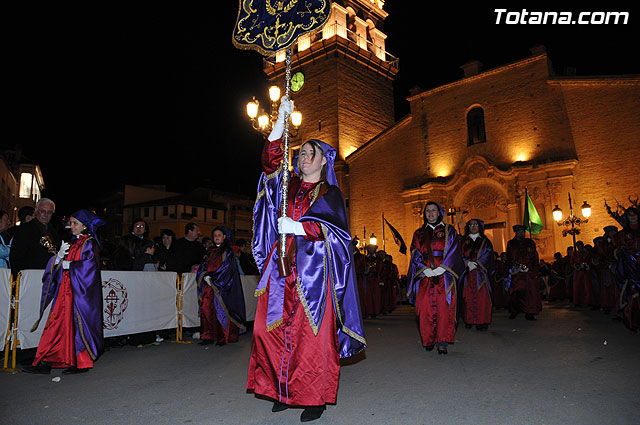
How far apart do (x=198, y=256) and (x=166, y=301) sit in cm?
137

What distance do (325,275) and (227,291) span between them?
15.2 feet

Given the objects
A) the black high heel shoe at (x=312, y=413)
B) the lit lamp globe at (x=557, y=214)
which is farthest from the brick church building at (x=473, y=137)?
the black high heel shoe at (x=312, y=413)

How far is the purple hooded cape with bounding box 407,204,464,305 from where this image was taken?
6.69 meters

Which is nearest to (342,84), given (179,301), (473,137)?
(473,137)

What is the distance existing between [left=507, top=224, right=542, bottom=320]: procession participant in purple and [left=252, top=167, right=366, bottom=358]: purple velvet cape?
8522 millimetres

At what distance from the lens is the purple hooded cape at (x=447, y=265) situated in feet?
22.0

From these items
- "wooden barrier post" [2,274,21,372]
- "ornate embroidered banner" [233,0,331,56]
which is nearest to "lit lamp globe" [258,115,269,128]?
"ornate embroidered banner" [233,0,331,56]

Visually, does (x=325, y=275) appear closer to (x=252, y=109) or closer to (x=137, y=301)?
(x=137, y=301)

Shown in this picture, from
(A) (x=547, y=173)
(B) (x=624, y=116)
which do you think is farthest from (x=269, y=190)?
(B) (x=624, y=116)

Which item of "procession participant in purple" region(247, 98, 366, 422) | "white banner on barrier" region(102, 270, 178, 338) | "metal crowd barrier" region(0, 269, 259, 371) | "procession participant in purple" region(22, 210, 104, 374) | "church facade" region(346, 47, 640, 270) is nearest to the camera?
"procession participant in purple" region(247, 98, 366, 422)

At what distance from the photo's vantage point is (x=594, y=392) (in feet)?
13.1

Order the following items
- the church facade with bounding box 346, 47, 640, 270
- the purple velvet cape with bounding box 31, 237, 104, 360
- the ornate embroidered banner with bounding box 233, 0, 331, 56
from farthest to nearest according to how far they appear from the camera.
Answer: the church facade with bounding box 346, 47, 640, 270, the purple velvet cape with bounding box 31, 237, 104, 360, the ornate embroidered banner with bounding box 233, 0, 331, 56

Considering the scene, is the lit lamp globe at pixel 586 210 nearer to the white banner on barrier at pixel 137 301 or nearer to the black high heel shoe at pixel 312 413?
the white banner on barrier at pixel 137 301

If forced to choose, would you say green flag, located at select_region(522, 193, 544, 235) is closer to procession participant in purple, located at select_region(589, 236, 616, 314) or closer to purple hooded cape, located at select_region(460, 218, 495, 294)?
procession participant in purple, located at select_region(589, 236, 616, 314)
